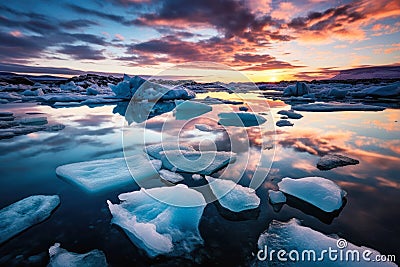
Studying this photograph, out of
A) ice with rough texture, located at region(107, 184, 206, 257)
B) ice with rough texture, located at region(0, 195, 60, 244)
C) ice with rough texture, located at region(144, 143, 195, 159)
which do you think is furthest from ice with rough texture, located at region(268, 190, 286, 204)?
ice with rough texture, located at region(0, 195, 60, 244)

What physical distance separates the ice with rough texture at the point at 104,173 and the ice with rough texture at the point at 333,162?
7.39ft

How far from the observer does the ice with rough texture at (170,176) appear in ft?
8.12

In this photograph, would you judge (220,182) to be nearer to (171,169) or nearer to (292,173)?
(171,169)

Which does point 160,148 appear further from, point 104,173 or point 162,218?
point 162,218

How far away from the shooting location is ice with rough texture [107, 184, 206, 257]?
57.8 inches

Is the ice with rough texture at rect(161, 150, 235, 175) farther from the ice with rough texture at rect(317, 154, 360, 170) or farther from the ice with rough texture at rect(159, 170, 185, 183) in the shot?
the ice with rough texture at rect(317, 154, 360, 170)

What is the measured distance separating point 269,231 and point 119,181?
5.51 ft

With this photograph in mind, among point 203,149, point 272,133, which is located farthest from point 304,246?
point 272,133

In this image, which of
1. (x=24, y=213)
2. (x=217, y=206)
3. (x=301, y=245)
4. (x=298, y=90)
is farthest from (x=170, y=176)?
(x=298, y=90)

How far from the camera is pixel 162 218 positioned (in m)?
1.74

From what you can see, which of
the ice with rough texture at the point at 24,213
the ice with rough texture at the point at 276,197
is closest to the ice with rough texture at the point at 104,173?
the ice with rough texture at the point at 24,213

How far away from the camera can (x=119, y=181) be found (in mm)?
2398

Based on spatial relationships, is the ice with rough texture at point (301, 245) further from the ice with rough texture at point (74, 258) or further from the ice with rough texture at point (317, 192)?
the ice with rough texture at point (74, 258)

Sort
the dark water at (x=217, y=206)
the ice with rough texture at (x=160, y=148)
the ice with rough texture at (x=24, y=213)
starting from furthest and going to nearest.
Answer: the ice with rough texture at (x=160, y=148), the ice with rough texture at (x=24, y=213), the dark water at (x=217, y=206)
